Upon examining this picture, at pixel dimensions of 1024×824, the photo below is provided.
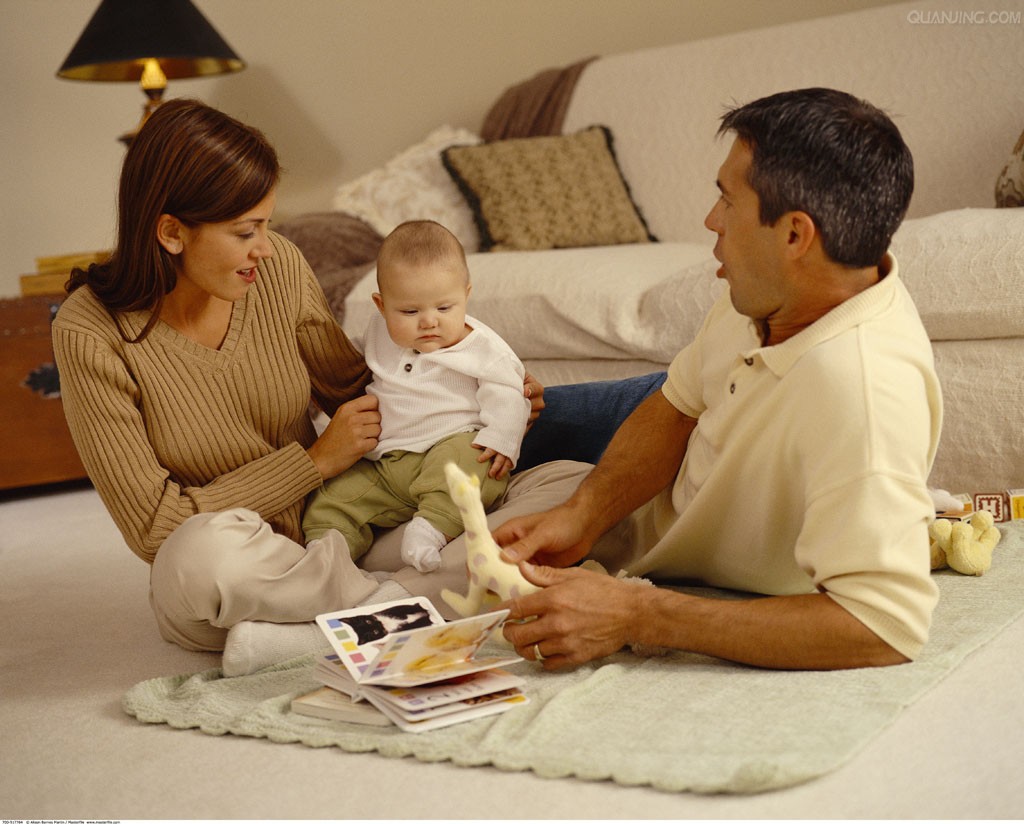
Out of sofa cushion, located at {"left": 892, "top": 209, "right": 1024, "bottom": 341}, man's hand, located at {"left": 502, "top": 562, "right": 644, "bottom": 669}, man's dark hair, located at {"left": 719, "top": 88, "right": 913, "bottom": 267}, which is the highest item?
man's dark hair, located at {"left": 719, "top": 88, "right": 913, "bottom": 267}

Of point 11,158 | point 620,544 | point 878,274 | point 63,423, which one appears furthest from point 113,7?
point 878,274

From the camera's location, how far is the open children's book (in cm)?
144

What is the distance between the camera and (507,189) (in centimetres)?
342

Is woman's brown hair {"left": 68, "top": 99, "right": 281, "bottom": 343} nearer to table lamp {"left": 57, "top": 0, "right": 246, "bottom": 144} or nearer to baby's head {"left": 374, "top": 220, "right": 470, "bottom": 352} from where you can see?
baby's head {"left": 374, "top": 220, "right": 470, "bottom": 352}

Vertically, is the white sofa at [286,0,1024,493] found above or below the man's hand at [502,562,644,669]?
Result: above

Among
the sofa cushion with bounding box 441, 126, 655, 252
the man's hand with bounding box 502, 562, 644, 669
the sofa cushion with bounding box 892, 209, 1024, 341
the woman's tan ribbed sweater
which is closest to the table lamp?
the sofa cushion with bounding box 441, 126, 655, 252

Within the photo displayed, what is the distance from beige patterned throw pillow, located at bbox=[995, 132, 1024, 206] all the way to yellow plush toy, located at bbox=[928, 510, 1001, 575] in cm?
92

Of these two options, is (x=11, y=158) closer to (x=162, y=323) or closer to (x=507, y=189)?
(x=507, y=189)

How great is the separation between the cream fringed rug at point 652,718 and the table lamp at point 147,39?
2.46 metres

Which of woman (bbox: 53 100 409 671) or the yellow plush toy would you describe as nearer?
woman (bbox: 53 100 409 671)

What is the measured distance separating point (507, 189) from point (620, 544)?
5.48ft

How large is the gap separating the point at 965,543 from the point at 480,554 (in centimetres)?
82

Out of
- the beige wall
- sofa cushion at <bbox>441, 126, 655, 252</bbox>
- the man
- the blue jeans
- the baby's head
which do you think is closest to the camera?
the man

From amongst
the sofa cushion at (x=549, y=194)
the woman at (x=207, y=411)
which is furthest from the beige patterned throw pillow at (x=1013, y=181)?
the woman at (x=207, y=411)
